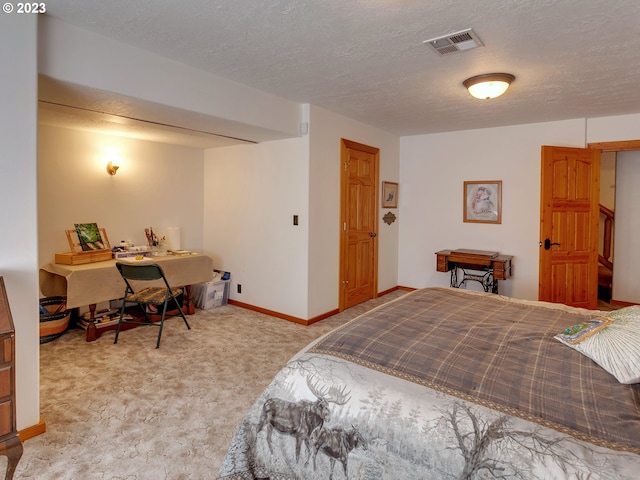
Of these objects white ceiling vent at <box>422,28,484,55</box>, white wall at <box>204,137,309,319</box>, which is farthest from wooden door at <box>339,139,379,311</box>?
white ceiling vent at <box>422,28,484,55</box>

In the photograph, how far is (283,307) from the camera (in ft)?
14.4

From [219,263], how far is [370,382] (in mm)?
4003

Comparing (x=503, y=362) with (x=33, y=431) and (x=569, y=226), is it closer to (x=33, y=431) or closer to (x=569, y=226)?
(x=33, y=431)

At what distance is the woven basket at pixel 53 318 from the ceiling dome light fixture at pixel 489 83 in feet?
14.3

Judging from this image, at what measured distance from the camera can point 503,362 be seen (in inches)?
Result: 60.5

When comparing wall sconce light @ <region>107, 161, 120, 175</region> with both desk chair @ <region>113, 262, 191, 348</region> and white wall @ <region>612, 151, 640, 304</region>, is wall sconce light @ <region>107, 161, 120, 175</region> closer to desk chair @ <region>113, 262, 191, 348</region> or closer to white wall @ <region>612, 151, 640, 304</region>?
desk chair @ <region>113, 262, 191, 348</region>

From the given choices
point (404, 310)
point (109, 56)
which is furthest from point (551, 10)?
point (109, 56)

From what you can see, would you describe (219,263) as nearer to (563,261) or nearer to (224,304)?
(224,304)

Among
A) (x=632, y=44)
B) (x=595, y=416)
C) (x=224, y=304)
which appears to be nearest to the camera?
(x=595, y=416)

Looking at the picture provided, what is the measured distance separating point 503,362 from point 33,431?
2.53m

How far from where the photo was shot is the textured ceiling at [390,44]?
209 cm

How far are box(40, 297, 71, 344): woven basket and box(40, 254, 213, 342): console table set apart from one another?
0.09 metres

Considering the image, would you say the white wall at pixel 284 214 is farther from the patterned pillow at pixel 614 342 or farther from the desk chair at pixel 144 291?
the patterned pillow at pixel 614 342

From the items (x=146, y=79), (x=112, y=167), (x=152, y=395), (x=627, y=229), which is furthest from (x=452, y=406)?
(x=627, y=229)
